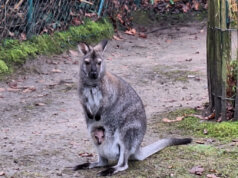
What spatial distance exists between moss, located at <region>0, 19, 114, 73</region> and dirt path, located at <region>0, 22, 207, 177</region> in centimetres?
20

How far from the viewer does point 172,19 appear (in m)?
12.8

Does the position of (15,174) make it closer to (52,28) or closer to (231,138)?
(231,138)

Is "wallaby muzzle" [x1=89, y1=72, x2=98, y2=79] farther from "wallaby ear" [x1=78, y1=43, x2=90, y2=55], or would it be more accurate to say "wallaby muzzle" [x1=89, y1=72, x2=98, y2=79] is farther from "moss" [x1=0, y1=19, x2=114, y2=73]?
"moss" [x1=0, y1=19, x2=114, y2=73]

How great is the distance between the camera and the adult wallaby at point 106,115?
5.22 meters

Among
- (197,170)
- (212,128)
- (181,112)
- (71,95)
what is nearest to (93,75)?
(197,170)

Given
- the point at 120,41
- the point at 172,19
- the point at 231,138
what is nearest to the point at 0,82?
the point at 120,41

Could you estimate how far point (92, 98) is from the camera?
17.3 feet

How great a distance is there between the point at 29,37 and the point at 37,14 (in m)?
0.45

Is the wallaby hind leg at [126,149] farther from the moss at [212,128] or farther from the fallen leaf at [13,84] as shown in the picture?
the fallen leaf at [13,84]

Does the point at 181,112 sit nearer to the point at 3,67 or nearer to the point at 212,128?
the point at 212,128

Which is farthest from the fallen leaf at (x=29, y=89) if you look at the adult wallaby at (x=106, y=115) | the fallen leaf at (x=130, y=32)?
the fallen leaf at (x=130, y=32)

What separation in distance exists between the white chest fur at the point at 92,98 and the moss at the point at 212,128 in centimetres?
143

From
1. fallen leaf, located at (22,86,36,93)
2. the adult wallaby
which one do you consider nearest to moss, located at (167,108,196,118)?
the adult wallaby

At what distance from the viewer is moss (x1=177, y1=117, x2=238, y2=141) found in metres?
5.96
